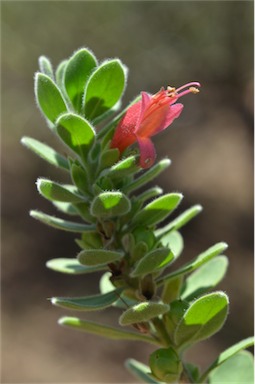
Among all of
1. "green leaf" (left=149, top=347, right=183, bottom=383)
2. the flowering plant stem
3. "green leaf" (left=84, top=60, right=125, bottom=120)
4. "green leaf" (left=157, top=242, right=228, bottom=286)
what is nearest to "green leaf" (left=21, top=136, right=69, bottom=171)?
the flowering plant stem

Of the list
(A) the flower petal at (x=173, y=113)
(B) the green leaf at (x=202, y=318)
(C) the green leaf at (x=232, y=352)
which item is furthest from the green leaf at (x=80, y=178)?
(C) the green leaf at (x=232, y=352)

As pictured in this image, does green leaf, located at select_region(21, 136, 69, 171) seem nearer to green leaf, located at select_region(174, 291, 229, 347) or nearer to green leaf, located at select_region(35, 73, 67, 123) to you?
green leaf, located at select_region(35, 73, 67, 123)

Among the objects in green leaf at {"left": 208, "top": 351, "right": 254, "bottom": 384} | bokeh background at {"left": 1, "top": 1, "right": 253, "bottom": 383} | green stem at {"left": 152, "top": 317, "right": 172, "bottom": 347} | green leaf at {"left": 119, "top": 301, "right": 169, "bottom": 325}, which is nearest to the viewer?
green leaf at {"left": 119, "top": 301, "right": 169, "bottom": 325}

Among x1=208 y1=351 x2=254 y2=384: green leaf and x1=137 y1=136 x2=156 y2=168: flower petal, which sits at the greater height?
x1=137 y1=136 x2=156 y2=168: flower petal

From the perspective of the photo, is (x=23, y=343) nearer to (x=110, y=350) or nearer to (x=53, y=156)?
(x=110, y=350)

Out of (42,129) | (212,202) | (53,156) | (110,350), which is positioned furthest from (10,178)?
(53,156)

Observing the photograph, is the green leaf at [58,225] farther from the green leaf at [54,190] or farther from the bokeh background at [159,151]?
the bokeh background at [159,151]

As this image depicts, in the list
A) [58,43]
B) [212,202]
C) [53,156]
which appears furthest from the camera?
[212,202]
